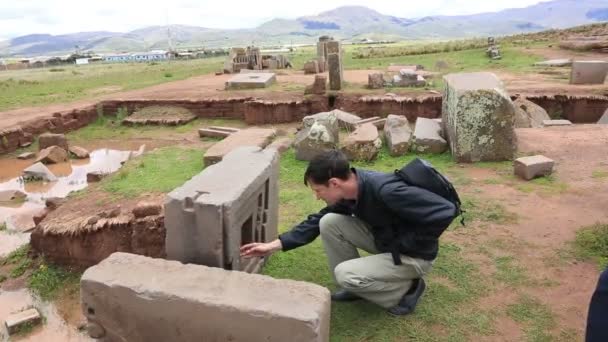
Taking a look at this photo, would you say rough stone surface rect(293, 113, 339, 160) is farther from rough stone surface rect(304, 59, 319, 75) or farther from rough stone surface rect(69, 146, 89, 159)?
rough stone surface rect(304, 59, 319, 75)

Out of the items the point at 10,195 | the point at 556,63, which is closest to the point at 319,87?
the point at 10,195

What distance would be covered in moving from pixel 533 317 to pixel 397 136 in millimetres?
4559

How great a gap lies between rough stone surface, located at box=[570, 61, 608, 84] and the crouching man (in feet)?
37.5

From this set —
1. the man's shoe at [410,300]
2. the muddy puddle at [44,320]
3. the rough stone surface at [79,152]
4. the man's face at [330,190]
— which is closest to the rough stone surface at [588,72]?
the man's shoe at [410,300]

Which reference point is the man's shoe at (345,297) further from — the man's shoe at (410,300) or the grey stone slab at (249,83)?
the grey stone slab at (249,83)

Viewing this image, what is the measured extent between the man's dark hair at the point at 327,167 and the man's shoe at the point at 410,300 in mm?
1169

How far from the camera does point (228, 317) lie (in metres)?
2.75

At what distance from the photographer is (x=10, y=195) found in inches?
311

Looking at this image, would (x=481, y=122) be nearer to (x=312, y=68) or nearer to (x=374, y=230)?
(x=374, y=230)

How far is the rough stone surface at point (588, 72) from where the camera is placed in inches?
491

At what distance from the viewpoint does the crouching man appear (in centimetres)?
298

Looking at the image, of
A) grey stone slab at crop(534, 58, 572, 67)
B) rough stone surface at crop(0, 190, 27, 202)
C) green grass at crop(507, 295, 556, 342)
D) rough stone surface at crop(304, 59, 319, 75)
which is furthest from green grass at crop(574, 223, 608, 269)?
rough stone surface at crop(304, 59, 319, 75)

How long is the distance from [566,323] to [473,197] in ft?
8.03

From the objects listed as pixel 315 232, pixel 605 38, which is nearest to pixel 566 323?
pixel 315 232
